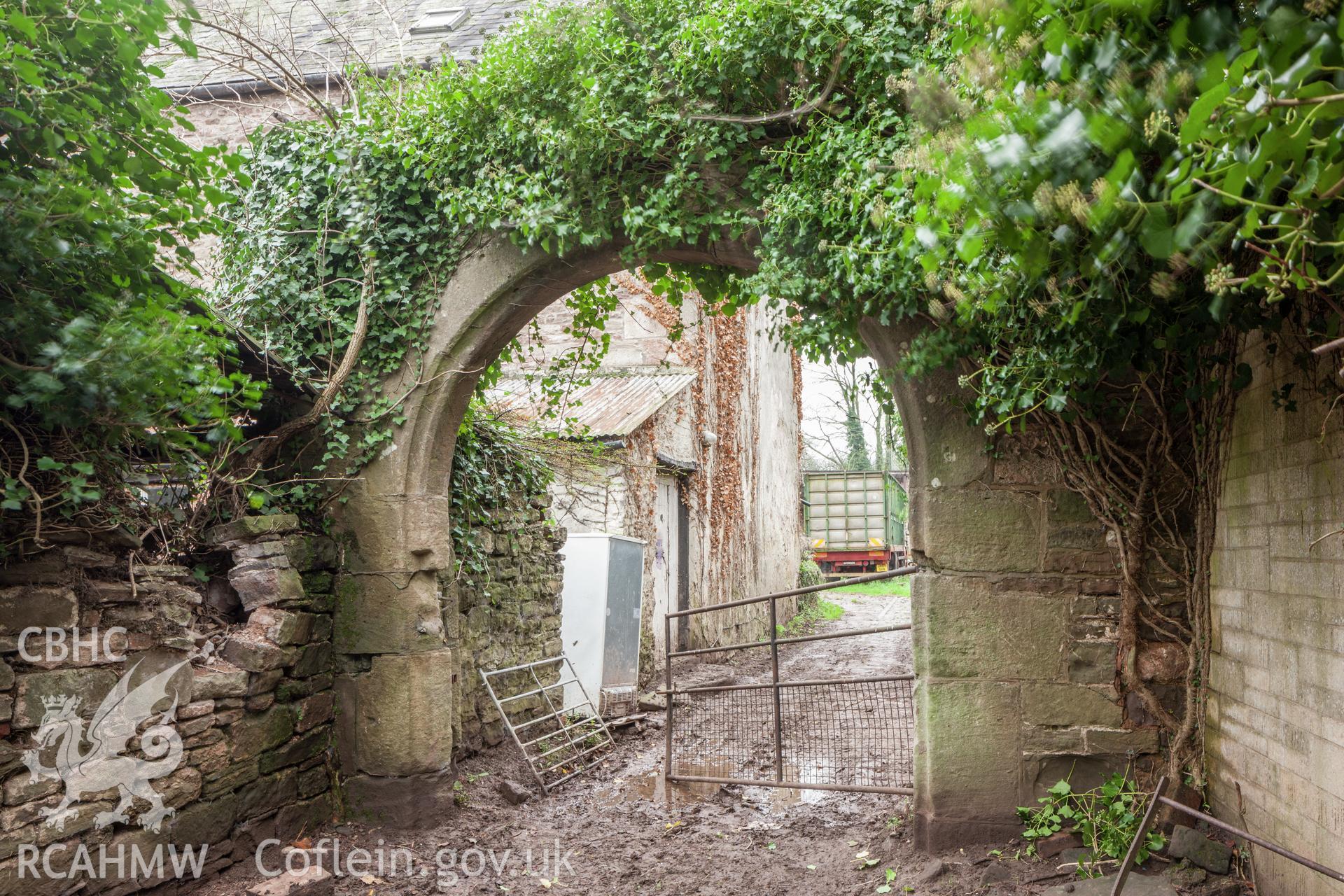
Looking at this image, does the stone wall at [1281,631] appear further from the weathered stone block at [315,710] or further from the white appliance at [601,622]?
the white appliance at [601,622]

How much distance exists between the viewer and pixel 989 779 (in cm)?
401

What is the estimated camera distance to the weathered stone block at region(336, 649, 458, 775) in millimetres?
4828

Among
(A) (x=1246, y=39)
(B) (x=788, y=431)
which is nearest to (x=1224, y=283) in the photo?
(A) (x=1246, y=39)

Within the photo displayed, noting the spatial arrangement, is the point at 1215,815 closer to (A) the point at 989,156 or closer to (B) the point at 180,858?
(A) the point at 989,156

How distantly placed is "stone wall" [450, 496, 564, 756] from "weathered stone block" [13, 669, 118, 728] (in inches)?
82.9

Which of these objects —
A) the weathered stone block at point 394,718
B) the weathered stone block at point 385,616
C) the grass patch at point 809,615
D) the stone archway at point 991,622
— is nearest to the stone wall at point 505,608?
the weathered stone block at point 385,616

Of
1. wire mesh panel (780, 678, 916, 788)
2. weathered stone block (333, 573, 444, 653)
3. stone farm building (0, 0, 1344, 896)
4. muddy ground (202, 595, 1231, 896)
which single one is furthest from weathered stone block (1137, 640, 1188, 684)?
weathered stone block (333, 573, 444, 653)

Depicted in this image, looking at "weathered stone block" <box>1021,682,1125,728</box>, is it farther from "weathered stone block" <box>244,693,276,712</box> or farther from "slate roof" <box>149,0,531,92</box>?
"slate roof" <box>149,0,531,92</box>

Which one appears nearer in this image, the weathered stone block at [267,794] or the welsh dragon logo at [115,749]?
the welsh dragon logo at [115,749]

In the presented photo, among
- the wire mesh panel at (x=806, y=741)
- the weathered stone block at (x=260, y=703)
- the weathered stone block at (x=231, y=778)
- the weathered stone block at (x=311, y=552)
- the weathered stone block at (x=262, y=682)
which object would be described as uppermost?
the weathered stone block at (x=311, y=552)

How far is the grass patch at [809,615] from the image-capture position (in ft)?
45.2

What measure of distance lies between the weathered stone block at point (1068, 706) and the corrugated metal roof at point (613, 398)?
5.16 meters

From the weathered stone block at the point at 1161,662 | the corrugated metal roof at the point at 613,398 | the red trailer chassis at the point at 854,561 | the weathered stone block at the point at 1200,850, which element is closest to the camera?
the weathered stone block at the point at 1200,850

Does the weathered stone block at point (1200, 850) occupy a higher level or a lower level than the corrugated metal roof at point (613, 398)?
lower
